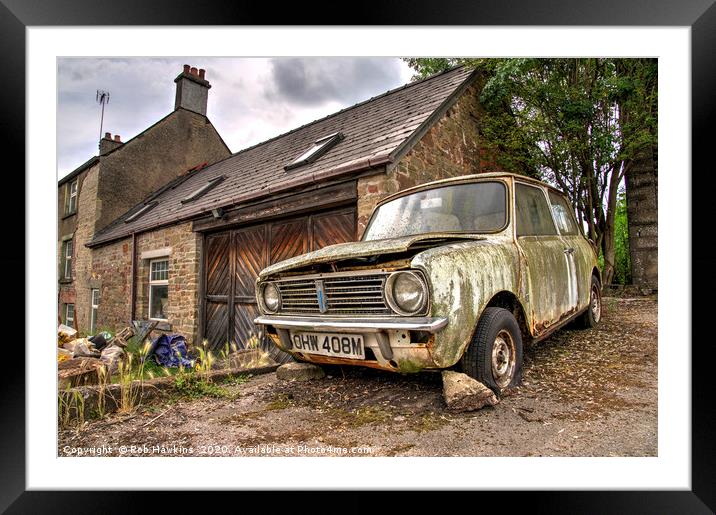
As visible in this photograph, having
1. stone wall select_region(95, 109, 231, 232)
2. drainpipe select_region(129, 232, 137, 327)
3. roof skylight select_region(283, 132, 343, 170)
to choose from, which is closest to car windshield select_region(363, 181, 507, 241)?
roof skylight select_region(283, 132, 343, 170)

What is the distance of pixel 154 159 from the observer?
404 inches

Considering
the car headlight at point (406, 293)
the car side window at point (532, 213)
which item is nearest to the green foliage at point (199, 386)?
the car headlight at point (406, 293)

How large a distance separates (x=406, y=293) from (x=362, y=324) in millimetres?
300

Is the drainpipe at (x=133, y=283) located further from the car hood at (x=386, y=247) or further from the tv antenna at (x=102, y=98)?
the car hood at (x=386, y=247)

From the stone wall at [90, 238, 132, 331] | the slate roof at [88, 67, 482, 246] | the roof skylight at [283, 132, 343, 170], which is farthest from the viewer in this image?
the stone wall at [90, 238, 132, 331]

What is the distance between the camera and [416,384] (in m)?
2.52

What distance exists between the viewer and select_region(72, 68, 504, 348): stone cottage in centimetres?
441

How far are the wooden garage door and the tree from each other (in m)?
2.08

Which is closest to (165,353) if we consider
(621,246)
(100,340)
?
(100,340)

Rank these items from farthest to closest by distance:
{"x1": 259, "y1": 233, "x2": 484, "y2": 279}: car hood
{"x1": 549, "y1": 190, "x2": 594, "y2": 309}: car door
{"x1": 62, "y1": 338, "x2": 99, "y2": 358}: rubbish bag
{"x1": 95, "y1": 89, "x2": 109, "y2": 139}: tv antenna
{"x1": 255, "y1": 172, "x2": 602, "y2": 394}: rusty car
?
{"x1": 62, "y1": 338, "x2": 99, "y2": 358}: rubbish bag < {"x1": 549, "y1": 190, "x2": 594, "y2": 309}: car door < {"x1": 95, "y1": 89, "x2": 109, "y2": 139}: tv antenna < {"x1": 259, "y1": 233, "x2": 484, "y2": 279}: car hood < {"x1": 255, "y1": 172, "x2": 602, "y2": 394}: rusty car

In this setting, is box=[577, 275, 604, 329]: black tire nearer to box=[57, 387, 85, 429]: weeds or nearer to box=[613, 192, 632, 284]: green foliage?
box=[613, 192, 632, 284]: green foliage
